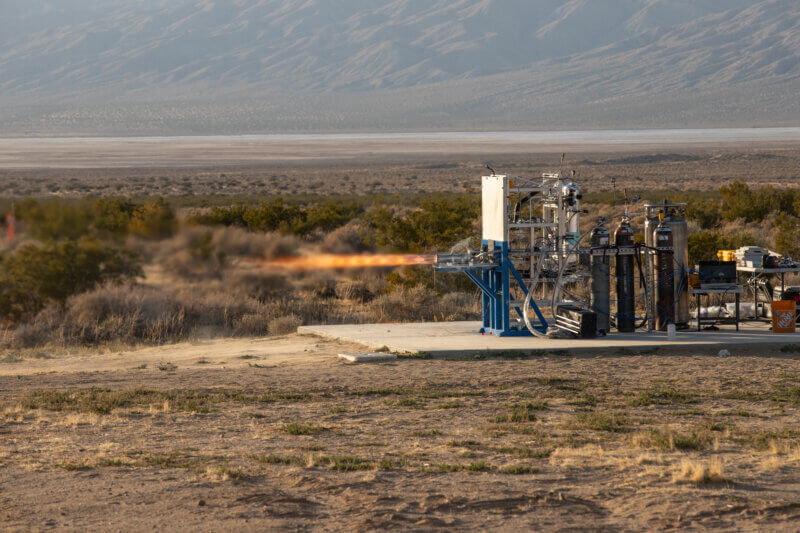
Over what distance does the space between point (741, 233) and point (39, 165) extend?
8976 cm

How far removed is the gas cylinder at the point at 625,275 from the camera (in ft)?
67.4

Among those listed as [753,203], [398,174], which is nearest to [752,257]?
[753,203]

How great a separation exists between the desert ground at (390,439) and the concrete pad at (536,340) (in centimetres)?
27

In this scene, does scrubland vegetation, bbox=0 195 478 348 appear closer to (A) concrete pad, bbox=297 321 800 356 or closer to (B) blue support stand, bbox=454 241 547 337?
(A) concrete pad, bbox=297 321 800 356

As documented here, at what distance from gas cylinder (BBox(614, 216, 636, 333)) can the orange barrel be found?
8.07 feet

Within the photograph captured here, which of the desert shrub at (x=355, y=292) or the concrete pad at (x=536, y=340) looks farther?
the desert shrub at (x=355, y=292)

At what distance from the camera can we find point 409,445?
41.7 feet

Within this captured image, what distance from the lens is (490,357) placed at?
19188mm

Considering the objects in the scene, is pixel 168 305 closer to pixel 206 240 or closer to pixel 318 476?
pixel 206 240

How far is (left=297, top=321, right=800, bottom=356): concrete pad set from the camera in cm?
1955

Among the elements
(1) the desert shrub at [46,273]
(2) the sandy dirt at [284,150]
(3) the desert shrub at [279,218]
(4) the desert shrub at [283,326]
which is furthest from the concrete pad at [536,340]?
(2) the sandy dirt at [284,150]

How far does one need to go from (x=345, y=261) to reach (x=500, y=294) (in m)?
5.33

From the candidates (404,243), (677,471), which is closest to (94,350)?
(404,243)

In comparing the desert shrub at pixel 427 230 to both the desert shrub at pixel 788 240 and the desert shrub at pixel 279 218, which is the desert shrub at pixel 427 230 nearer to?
the desert shrub at pixel 279 218
